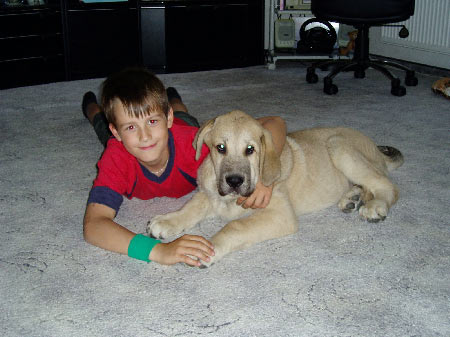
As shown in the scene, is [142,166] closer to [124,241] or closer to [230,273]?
[124,241]

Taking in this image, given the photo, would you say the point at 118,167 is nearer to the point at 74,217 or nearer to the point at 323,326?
the point at 74,217

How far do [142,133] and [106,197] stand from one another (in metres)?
0.29

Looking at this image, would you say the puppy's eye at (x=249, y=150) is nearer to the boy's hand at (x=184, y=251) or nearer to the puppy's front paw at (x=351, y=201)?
the boy's hand at (x=184, y=251)

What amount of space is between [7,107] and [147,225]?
2.60m

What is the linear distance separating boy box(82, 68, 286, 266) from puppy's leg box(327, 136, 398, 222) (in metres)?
0.30

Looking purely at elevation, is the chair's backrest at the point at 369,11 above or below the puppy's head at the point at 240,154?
above

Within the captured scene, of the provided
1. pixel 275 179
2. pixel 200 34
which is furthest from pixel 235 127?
pixel 200 34

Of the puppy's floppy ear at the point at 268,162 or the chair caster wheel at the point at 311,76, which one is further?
the chair caster wheel at the point at 311,76

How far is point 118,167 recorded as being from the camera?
2102 millimetres

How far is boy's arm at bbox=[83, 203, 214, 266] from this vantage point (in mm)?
1730

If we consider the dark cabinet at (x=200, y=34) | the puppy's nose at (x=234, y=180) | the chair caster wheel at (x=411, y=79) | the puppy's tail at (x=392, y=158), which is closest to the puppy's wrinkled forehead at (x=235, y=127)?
the puppy's nose at (x=234, y=180)

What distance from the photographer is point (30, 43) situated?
15.9 ft

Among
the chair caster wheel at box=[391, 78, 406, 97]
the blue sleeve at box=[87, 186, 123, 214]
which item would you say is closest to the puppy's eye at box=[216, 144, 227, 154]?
the blue sleeve at box=[87, 186, 123, 214]

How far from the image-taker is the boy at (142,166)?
1.79 meters
